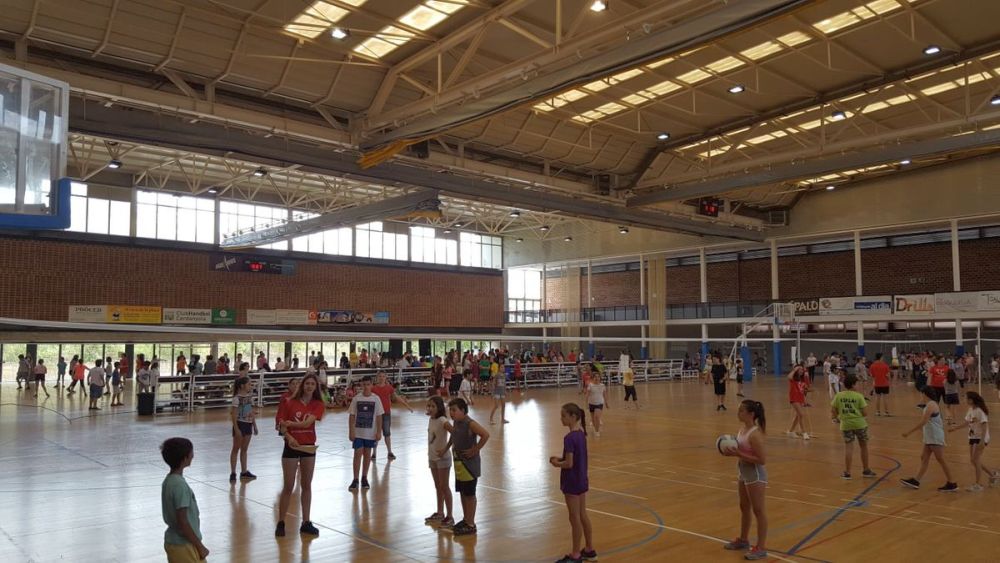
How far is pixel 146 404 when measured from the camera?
20125mm

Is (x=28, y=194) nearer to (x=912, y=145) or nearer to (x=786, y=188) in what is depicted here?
(x=912, y=145)

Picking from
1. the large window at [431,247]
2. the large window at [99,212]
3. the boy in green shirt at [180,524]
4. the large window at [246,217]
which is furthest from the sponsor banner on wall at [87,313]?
the boy in green shirt at [180,524]

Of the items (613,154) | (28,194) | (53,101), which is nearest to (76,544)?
(28,194)

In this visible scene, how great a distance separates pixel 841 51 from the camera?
19703 millimetres

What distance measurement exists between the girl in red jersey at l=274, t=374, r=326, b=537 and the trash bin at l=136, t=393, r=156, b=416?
14858 mm

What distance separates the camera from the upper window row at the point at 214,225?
1323 inches

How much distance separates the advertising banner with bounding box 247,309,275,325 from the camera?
37.2 meters

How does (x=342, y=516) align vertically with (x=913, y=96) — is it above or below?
below

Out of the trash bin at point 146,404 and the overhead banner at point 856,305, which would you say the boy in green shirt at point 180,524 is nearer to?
the trash bin at point 146,404

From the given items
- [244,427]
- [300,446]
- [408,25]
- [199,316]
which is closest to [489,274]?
[199,316]

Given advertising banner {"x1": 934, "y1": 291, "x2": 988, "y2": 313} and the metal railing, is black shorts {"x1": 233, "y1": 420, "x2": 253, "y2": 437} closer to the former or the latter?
the metal railing

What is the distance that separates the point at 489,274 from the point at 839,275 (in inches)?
914

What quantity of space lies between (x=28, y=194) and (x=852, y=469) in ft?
39.0

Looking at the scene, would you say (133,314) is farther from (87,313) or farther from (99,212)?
(99,212)
